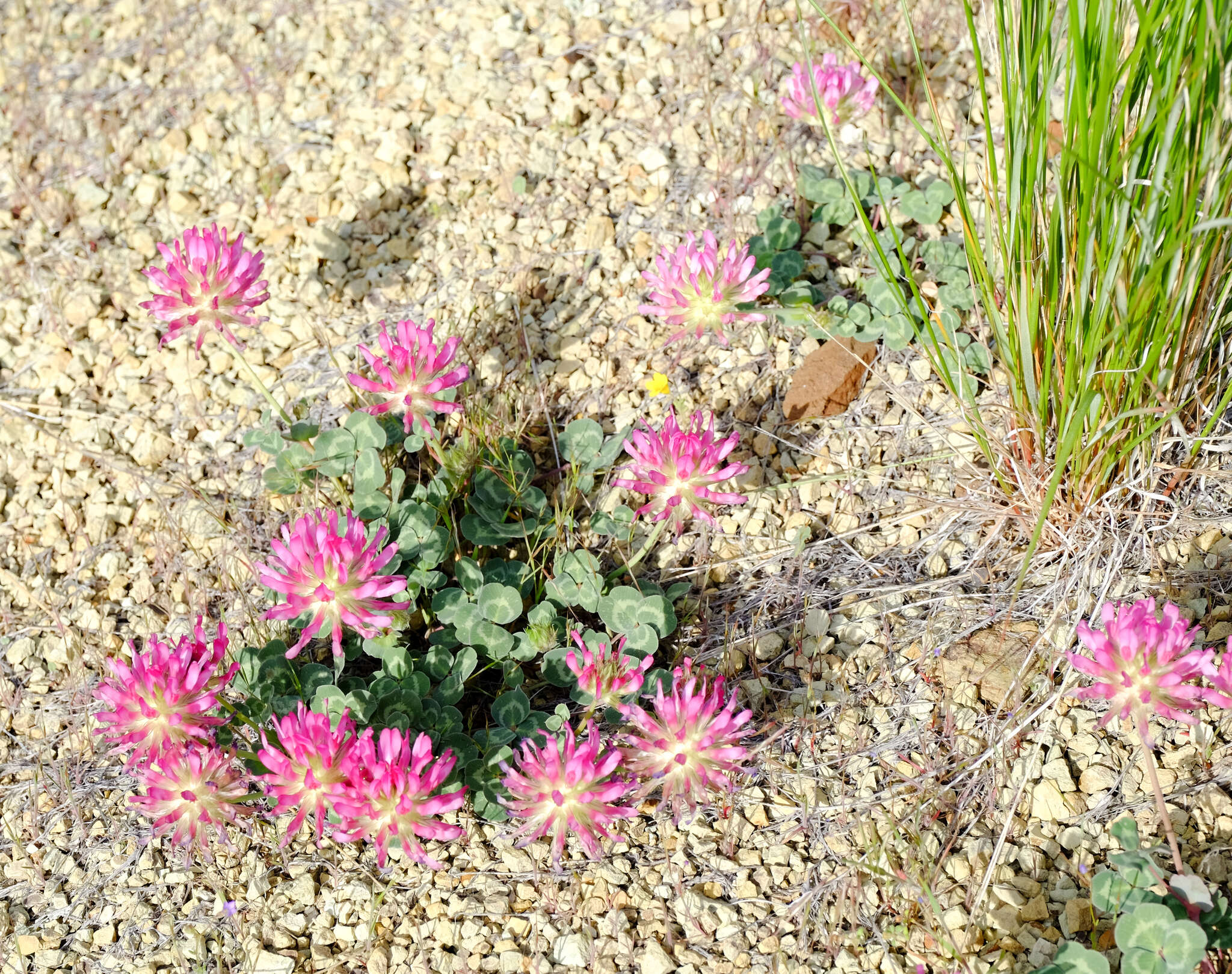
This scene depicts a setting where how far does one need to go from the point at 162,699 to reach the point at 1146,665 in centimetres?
178

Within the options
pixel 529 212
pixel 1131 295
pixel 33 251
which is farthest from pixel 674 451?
pixel 33 251

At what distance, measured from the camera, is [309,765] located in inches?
76.4

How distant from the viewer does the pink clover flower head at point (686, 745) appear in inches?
77.5

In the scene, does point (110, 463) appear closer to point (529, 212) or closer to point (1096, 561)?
point (529, 212)

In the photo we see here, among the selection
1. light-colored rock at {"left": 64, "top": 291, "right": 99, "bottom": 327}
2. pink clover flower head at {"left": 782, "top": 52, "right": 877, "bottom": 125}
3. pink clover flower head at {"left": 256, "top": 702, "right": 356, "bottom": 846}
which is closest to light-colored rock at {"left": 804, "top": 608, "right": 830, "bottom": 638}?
pink clover flower head at {"left": 256, "top": 702, "right": 356, "bottom": 846}

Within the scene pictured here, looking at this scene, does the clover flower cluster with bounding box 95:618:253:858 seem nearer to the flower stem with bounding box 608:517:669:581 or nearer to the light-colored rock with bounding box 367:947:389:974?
the light-colored rock with bounding box 367:947:389:974

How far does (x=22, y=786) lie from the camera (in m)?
2.40

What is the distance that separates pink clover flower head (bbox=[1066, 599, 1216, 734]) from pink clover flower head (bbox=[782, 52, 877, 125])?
1536 mm

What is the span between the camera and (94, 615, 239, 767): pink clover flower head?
199 cm

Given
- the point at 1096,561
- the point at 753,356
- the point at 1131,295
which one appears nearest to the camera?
the point at 1131,295

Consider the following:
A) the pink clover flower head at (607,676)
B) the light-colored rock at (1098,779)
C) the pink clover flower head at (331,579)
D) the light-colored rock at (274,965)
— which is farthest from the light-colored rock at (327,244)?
the light-colored rock at (1098,779)

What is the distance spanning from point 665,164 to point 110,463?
5.78ft

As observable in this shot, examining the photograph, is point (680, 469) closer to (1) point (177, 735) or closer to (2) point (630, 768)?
(2) point (630, 768)

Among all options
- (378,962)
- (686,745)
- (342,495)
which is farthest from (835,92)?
(378,962)
